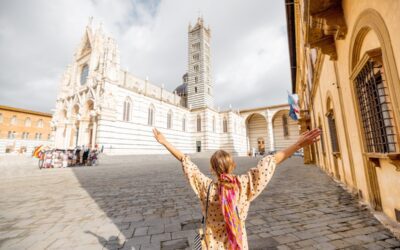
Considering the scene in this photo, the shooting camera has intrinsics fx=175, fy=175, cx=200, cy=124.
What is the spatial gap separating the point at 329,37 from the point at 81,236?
6590 millimetres

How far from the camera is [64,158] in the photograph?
47.4 ft

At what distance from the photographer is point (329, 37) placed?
14.4 ft

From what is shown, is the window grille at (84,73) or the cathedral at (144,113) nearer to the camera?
the cathedral at (144,113)

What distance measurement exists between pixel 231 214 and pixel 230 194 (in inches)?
5.2

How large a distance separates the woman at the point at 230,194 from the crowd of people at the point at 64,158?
16.8m

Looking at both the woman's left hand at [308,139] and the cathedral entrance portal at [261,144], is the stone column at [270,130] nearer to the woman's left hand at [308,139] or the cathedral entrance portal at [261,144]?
the cathedral entrance portal at [261,144]

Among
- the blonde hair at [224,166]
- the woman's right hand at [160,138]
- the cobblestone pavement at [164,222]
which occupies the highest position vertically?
the woman's right hand at [160,138]

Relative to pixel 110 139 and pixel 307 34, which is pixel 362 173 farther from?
pixel 110 139

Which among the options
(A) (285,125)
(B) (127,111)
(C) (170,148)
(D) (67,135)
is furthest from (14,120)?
(A) (285,125)

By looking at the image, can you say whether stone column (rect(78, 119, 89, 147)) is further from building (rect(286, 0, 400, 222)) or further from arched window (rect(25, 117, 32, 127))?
building (rect(286, 0, 400, 222))

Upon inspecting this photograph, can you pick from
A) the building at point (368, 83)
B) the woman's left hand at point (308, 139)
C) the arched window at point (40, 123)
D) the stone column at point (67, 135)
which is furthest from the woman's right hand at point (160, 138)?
the arched window at point (40, 123)

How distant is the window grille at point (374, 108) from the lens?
2.74m

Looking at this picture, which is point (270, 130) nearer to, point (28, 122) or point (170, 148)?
point (170, 148)

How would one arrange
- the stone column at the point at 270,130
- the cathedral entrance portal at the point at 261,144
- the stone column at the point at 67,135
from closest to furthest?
the stone column at the point at 67,135 < the stone column at the point at 270,130 < the cathedral entrance portal at the point at 261,144
